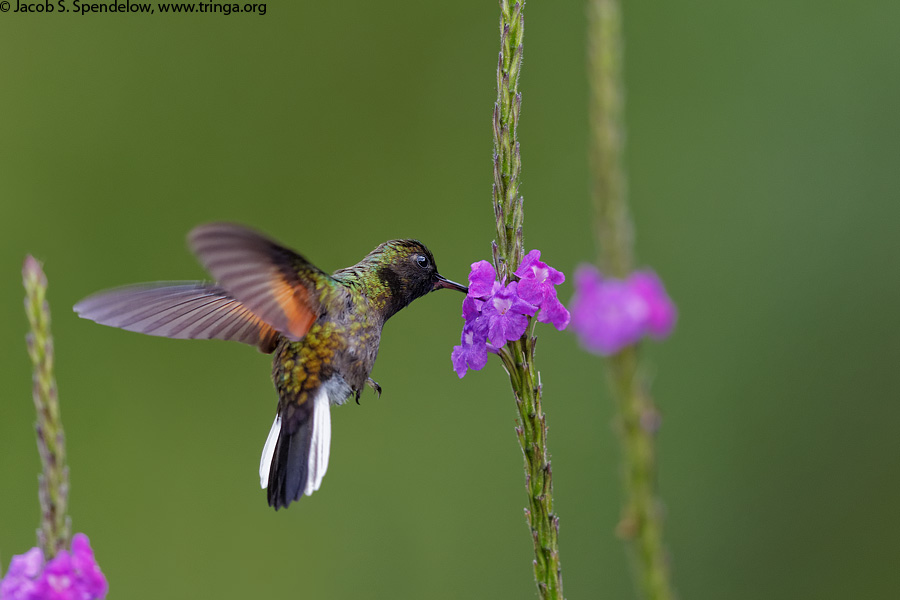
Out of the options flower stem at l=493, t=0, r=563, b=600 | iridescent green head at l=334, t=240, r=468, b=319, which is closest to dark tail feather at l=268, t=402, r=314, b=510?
iridescent green head at l=334, t=240, r=468, b=319

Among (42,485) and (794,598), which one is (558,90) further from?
(42,485)

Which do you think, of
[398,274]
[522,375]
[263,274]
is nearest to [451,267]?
[398,274]

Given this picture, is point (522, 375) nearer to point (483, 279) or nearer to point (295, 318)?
point (483, 279)

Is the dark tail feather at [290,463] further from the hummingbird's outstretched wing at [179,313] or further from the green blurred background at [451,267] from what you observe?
the green blurred background at [451,267]

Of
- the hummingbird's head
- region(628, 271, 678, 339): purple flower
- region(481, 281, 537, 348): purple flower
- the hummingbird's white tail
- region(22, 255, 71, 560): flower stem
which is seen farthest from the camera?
the hummingbird's head

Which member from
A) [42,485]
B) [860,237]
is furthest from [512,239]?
[860,237]

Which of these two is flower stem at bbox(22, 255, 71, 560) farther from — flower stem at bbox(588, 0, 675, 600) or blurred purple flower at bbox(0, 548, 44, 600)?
flower stem at bbox(588, 0, 675, 600)

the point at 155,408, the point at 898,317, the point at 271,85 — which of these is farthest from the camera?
the point at 271,85

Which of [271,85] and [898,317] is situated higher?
[271,85]
